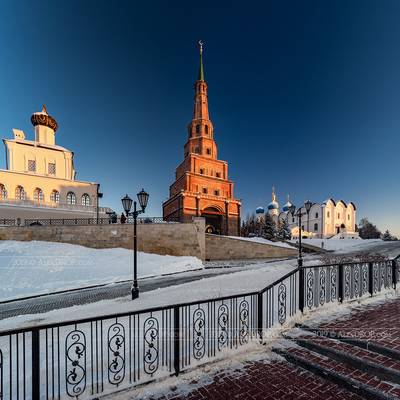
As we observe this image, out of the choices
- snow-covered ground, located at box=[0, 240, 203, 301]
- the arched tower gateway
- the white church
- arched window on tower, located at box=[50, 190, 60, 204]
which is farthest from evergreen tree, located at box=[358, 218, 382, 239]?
arched window on tower, located at box=[50, 190, 60, 204]

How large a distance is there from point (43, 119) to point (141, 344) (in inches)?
1667

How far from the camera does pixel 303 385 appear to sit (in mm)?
3912

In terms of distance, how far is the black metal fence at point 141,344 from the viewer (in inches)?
148

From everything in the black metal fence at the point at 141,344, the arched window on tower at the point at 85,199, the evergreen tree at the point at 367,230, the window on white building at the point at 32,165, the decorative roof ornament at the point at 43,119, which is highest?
the decorative roof ornament at the point at 43,119

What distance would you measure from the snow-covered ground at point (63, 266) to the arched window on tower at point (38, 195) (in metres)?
9.79

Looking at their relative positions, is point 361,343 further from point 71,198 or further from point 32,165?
point 32,165

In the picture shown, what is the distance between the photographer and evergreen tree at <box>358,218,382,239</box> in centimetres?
7475

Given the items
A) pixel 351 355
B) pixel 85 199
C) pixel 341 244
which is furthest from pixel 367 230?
pixel 351 355

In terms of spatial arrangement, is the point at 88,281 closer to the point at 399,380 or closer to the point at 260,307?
the point at 260,307

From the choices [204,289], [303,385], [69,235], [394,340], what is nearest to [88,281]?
[204,289]

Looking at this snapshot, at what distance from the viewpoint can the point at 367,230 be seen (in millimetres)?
78250

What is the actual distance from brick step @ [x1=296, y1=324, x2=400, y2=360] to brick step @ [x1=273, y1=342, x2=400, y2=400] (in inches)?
23.6

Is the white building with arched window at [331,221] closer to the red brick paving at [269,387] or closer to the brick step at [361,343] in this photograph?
the brick step at [361,343]

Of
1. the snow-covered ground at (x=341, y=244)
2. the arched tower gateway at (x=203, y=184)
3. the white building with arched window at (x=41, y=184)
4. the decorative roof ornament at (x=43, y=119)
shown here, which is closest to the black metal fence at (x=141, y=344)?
the snow-covered ground at (x=341, y=244)
